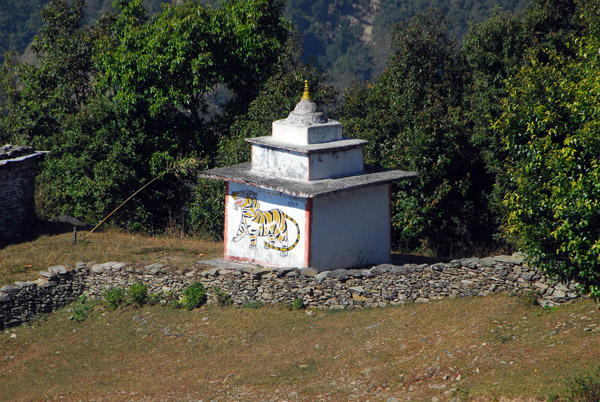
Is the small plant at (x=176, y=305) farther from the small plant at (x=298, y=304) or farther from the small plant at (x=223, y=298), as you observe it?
the small plant at (x=298, y=304)

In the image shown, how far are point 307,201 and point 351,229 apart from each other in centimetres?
169

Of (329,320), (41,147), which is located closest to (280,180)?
(329,320)

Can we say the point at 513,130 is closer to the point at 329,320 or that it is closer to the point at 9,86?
the point at 329,320

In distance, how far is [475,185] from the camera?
85.0ft

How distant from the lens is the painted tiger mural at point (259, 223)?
18.6 meters

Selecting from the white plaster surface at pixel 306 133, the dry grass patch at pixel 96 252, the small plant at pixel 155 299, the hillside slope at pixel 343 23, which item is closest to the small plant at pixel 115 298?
the small plant at pixel 155 299

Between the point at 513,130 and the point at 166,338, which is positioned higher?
the point at 513,130

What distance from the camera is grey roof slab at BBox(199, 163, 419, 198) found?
18.0 meters

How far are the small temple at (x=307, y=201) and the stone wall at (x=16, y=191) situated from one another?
759 centimetres

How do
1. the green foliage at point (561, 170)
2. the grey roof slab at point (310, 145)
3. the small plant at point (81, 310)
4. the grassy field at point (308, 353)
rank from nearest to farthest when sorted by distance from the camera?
the green foliage at point (561, 170) → the grassy field at point (308, 353) → the grey roof slab at point (310, 145) → the small plant at point (81, 310)

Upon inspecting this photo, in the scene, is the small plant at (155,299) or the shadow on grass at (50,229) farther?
the shadow on grass at (50,229)

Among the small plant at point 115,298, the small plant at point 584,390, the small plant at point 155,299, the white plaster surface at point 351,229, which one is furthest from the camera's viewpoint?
the small plant at point 115,298

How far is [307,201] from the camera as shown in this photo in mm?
18094

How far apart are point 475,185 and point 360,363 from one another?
12.7 m
